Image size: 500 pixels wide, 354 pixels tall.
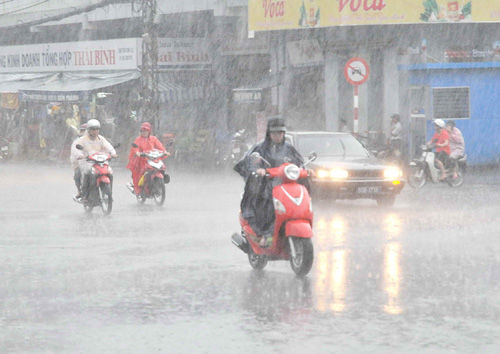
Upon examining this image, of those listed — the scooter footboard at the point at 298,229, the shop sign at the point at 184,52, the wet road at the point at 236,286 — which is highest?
the shop sign at the point at 184,52

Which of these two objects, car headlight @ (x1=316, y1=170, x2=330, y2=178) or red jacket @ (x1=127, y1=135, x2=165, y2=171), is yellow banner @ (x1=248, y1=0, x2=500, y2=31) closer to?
red jacket @ (x1=127, y1=135, x2=165, y2=171)

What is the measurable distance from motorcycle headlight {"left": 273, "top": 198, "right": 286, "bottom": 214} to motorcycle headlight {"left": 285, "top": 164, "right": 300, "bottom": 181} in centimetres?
25

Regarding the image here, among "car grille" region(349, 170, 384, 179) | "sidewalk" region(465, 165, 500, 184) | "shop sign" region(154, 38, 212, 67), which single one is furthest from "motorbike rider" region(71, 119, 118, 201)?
"shop sign" region(154, 38, 212, 67)

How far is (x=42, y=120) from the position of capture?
1574 inches

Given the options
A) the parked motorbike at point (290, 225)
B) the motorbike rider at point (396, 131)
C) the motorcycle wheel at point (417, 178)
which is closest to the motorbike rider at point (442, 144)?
the motorcycle wheel at point (417, 178)

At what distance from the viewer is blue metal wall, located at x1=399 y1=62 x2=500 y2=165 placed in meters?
26.9

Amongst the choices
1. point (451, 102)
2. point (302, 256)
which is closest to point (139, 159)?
point (302, 256)

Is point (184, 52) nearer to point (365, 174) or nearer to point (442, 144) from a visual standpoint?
point (442, 144)

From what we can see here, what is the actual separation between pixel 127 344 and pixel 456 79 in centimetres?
2152

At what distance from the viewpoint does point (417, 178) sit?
2192 cm

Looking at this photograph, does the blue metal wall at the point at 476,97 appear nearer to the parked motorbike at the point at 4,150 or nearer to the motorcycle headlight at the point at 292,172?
the parked motorbike at the point at 4,150

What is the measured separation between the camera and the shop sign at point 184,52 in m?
36.1

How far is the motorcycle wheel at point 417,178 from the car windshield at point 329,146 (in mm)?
3545

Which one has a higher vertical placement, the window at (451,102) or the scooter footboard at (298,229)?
the window at (451,102)
